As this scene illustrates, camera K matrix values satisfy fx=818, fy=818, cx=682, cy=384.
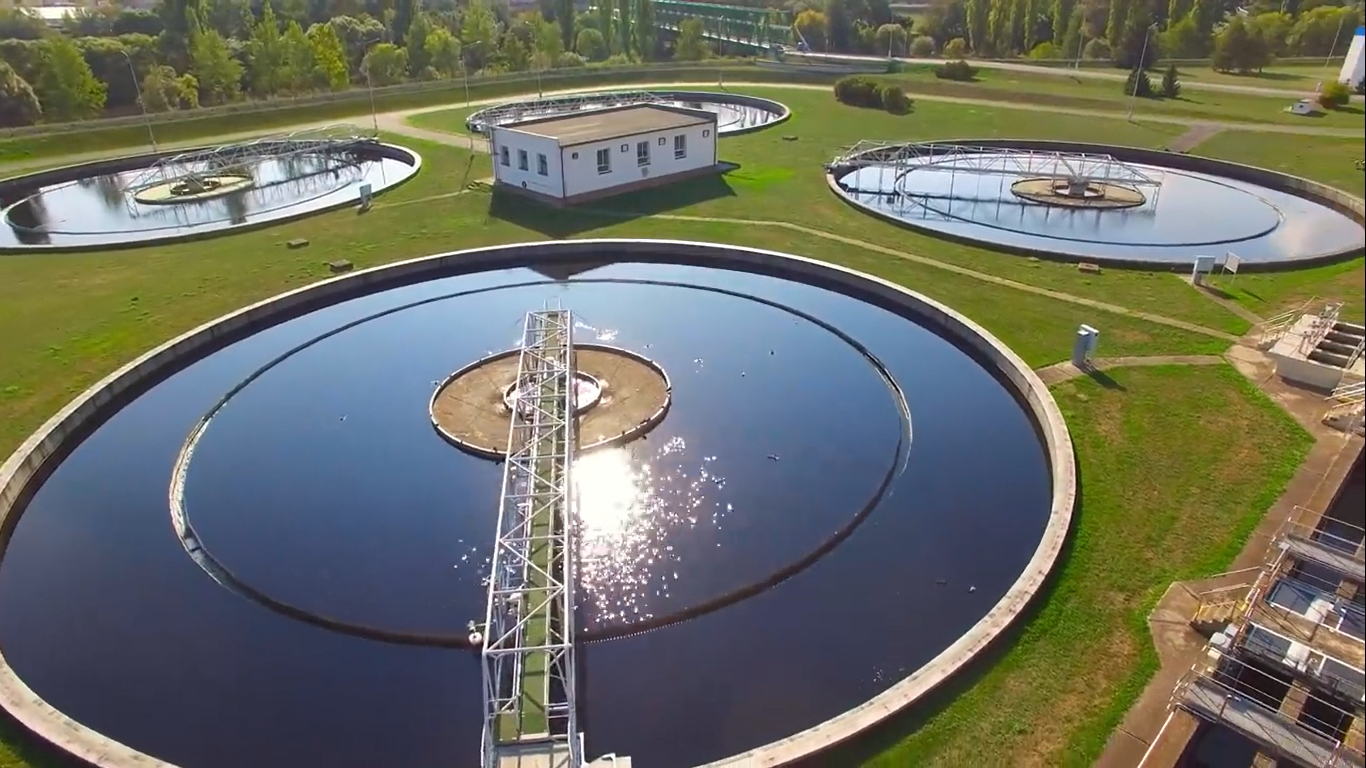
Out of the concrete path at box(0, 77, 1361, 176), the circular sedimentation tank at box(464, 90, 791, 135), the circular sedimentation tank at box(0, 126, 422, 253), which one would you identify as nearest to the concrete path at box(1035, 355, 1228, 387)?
the concrete path at box(0, 77, 1361, 176)

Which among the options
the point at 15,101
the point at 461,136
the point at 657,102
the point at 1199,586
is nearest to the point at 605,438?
the point at 1199,586

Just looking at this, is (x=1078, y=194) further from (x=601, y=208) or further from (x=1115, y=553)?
(x=1115, y=553)

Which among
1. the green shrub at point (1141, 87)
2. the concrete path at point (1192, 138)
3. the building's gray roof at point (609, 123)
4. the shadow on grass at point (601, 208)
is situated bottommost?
the shadow on grass at point (601, 208)

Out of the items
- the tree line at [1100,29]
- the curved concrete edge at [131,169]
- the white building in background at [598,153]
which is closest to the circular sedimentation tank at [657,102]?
the curved concrete edge at [131,169]

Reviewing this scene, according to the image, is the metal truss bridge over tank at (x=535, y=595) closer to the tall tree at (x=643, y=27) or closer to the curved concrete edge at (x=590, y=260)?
the curved concrete edge at (x=590, y=260)

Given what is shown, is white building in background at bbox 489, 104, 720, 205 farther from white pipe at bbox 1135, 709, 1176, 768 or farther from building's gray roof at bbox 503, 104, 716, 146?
Result: white pipe at bbox 1135, 709, 1176, 768

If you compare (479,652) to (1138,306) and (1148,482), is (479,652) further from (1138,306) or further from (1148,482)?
(1138,306)

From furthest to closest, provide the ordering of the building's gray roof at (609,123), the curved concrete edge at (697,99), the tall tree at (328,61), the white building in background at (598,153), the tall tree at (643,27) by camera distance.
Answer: the tall tree at (643,27)
the tall tree at (328,61)
the curved concrete edge at (697,99)
the building's gray roof at (609,123)
the white building in background at (598,153)
